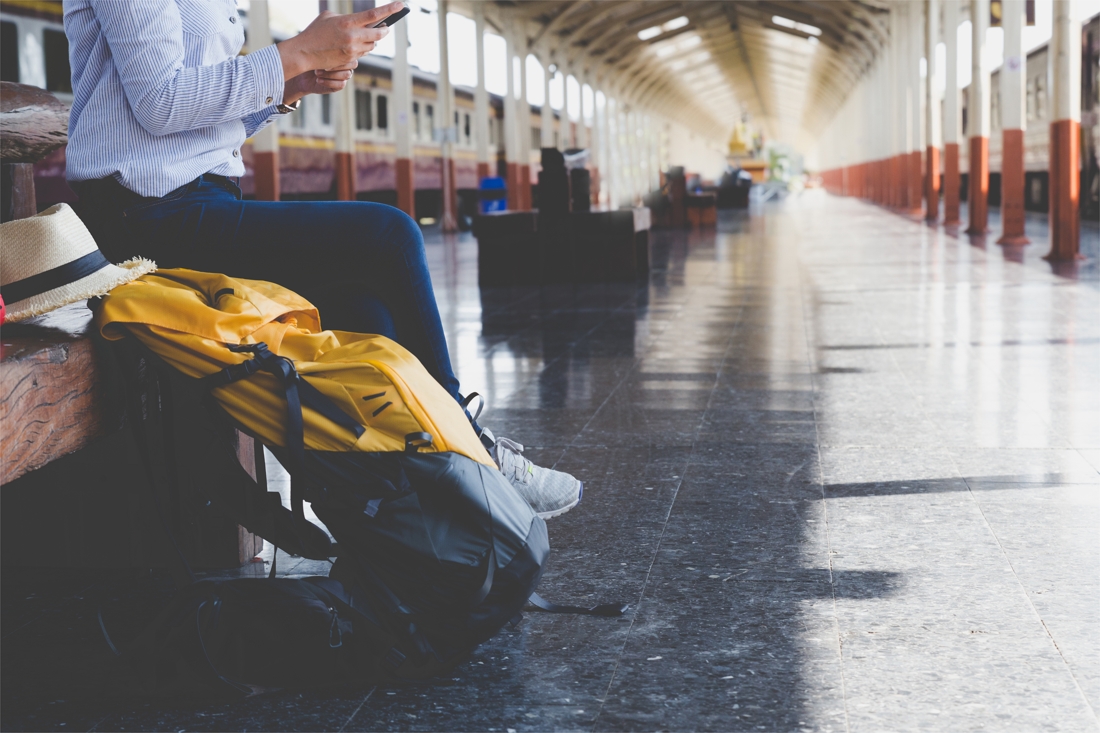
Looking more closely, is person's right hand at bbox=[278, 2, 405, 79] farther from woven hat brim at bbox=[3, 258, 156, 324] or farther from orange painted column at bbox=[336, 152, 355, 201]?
orange painted column at bbox=[336, 152, 355, 201]

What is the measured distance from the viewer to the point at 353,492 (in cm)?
192

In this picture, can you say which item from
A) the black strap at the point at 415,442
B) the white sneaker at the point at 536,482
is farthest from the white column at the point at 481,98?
the black strap at the point at 415,442

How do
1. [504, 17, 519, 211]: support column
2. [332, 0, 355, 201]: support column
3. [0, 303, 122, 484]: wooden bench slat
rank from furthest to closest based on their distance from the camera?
[504, 17, 519, 211]: support column < [332, 0, 355, 201]: support column < [0, 303, 122, 484]: wooden bench slat

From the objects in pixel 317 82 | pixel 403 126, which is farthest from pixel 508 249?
pixel 403 126

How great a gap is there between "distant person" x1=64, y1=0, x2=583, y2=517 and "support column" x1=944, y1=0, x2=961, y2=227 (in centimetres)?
1612

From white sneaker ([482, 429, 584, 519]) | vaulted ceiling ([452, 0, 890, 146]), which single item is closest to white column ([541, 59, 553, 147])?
vaulted ceiling ([452, 0, 890, 146])

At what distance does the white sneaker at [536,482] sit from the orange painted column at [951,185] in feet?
51.8

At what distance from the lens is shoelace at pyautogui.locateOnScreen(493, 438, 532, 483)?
2.47 metres

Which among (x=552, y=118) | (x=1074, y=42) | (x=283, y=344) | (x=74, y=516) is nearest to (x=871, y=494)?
(x=283, y=344)

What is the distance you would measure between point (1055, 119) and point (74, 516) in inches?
415

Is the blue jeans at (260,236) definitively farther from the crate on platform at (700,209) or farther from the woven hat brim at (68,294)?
the crate on platform at (700,209)

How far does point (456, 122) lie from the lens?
25.4 metres

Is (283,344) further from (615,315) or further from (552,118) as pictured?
(552,118)

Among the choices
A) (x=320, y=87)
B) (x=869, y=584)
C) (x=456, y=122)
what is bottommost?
(x=869, y=584)
